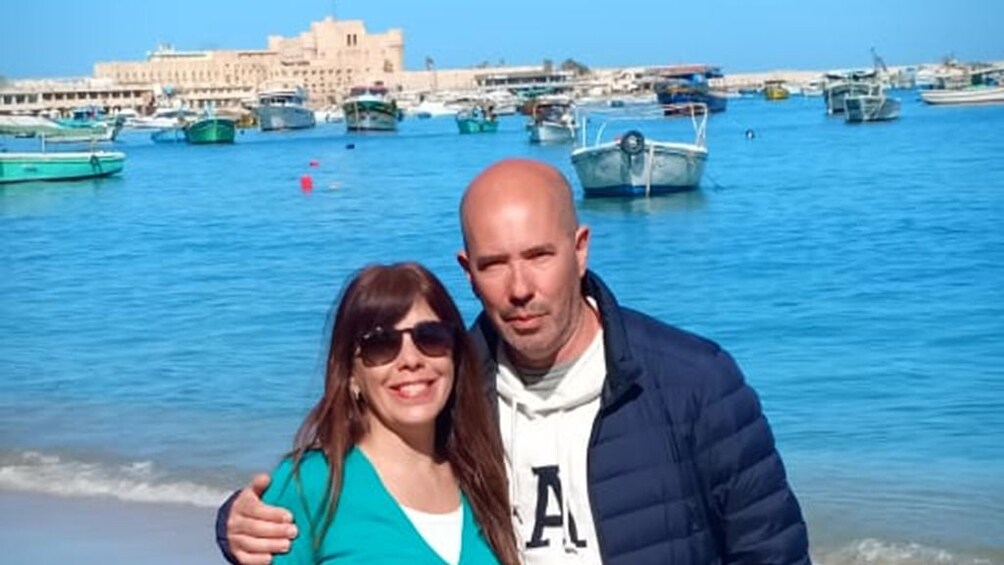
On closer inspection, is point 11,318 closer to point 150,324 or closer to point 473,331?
point 150,324

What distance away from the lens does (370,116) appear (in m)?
94.2

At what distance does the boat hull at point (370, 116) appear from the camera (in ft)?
309

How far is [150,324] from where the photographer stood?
19.5 meters

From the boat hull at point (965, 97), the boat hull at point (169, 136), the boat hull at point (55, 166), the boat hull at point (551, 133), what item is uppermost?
the boat hull at point (55, 166)

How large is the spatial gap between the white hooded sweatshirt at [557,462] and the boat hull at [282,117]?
104722 mm

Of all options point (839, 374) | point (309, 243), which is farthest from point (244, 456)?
point (309, 243)

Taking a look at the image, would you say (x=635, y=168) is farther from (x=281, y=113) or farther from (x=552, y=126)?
(x=281, y=113)

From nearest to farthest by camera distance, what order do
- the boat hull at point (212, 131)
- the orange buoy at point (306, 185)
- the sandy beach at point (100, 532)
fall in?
the sandy beach at point (100, 532)
the orange buoy at point (306, 185)
the boat hull at point (212, 131)

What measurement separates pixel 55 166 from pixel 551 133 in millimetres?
22576

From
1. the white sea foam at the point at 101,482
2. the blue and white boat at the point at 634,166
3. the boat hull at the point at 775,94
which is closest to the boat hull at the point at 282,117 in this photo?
the boat hull at the point at 775,94

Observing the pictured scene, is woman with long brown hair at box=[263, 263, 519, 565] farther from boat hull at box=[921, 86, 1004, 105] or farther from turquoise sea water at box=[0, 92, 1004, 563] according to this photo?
boat hull at box=[921, 86, 1004, 105]

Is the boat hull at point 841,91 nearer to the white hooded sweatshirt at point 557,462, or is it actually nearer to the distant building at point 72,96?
the distant building at point 72,96

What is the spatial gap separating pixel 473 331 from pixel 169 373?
1216 cm

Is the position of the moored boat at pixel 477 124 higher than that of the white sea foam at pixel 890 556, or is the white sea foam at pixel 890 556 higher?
the white sea foam at pixel 890 556
